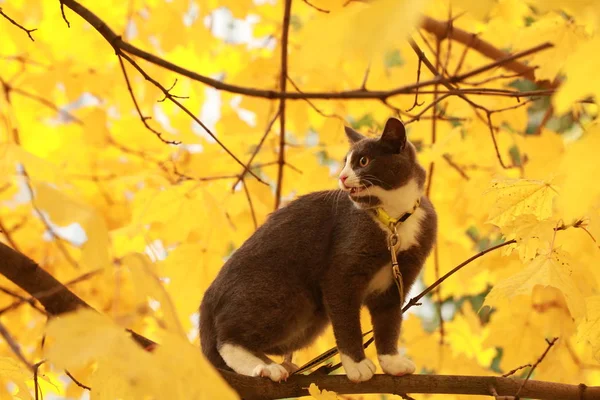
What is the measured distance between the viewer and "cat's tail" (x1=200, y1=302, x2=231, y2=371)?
1.65 m

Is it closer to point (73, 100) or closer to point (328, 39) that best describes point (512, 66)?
point (73, 100)

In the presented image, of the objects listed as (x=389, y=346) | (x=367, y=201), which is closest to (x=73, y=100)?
(x=367, y=201)

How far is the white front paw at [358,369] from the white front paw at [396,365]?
6 cm

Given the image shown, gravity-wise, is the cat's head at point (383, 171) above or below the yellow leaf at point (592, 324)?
above

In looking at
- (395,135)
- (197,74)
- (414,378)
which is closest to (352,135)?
(395,135)

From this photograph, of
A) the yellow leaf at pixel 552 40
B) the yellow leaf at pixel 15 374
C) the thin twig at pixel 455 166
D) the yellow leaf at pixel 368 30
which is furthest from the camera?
the thin twig at pixel 455 166

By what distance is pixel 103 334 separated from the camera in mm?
712

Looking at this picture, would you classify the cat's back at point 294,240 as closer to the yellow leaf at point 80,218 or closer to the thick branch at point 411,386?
the thick branch at point 411,386

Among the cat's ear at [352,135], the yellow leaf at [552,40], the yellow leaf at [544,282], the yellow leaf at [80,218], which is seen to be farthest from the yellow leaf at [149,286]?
the yellow leaf at [552,40]

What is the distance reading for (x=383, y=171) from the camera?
1.67 metres

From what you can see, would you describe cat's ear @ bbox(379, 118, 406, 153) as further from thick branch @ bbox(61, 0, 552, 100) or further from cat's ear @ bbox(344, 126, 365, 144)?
thick branch @ bbox(61, 0, 552, 100)

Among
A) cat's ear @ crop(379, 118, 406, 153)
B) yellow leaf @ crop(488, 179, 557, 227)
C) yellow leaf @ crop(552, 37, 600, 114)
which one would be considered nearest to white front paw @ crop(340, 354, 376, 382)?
yellow leaf @ crop(488, 179, 557, 227)

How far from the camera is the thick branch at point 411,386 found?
1268mm

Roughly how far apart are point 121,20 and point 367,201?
1401 mm
